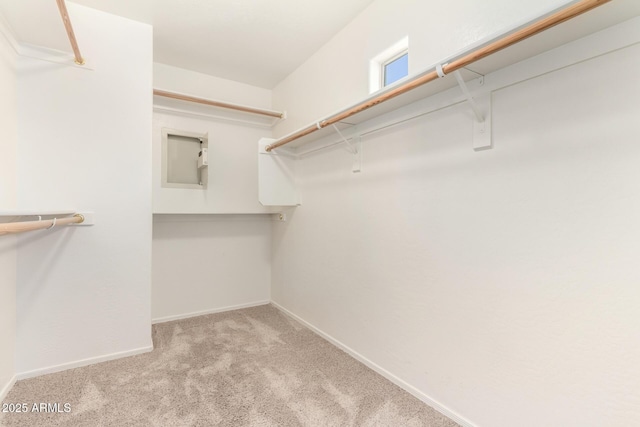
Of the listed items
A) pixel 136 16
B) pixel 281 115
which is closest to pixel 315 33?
pixel 281 115

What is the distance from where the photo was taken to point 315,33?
2.50 m

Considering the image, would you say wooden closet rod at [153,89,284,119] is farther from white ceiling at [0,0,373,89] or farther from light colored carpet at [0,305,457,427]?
light colored carpet at [0,305,457,427]

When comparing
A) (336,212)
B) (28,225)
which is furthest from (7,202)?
(336,212)

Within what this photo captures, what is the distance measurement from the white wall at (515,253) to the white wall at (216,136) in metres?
1.59

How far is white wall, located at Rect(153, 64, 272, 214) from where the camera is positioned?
2959 mm

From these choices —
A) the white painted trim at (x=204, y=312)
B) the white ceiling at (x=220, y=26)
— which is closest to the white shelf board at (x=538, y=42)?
the white ceiling at (x=220, y=26)

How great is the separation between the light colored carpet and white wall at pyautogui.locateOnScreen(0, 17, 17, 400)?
0.81 feet

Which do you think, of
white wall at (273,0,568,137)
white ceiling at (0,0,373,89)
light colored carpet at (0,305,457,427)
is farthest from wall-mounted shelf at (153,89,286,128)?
light colored carpet at (0,305,457,427)

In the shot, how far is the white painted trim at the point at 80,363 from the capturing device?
2.03m

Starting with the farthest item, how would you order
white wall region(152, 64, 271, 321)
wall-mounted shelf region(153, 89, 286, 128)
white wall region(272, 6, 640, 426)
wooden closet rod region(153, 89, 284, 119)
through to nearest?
white wall region(152, 64, 271, 321) < wall-mounted shelf region(153, 89, 286, 128) < wooden closet rod region(153, 89, 284, 119) < white wall region(272, 6, 640, 426)

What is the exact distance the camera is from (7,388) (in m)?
1.86

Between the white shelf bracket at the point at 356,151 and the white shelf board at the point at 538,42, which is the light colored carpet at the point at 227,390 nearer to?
the white shelf bracket at the point at 356,151

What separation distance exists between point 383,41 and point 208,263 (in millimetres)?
2675

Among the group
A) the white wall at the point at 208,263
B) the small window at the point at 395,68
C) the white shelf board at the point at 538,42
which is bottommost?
the white wall at the point at 208,263
